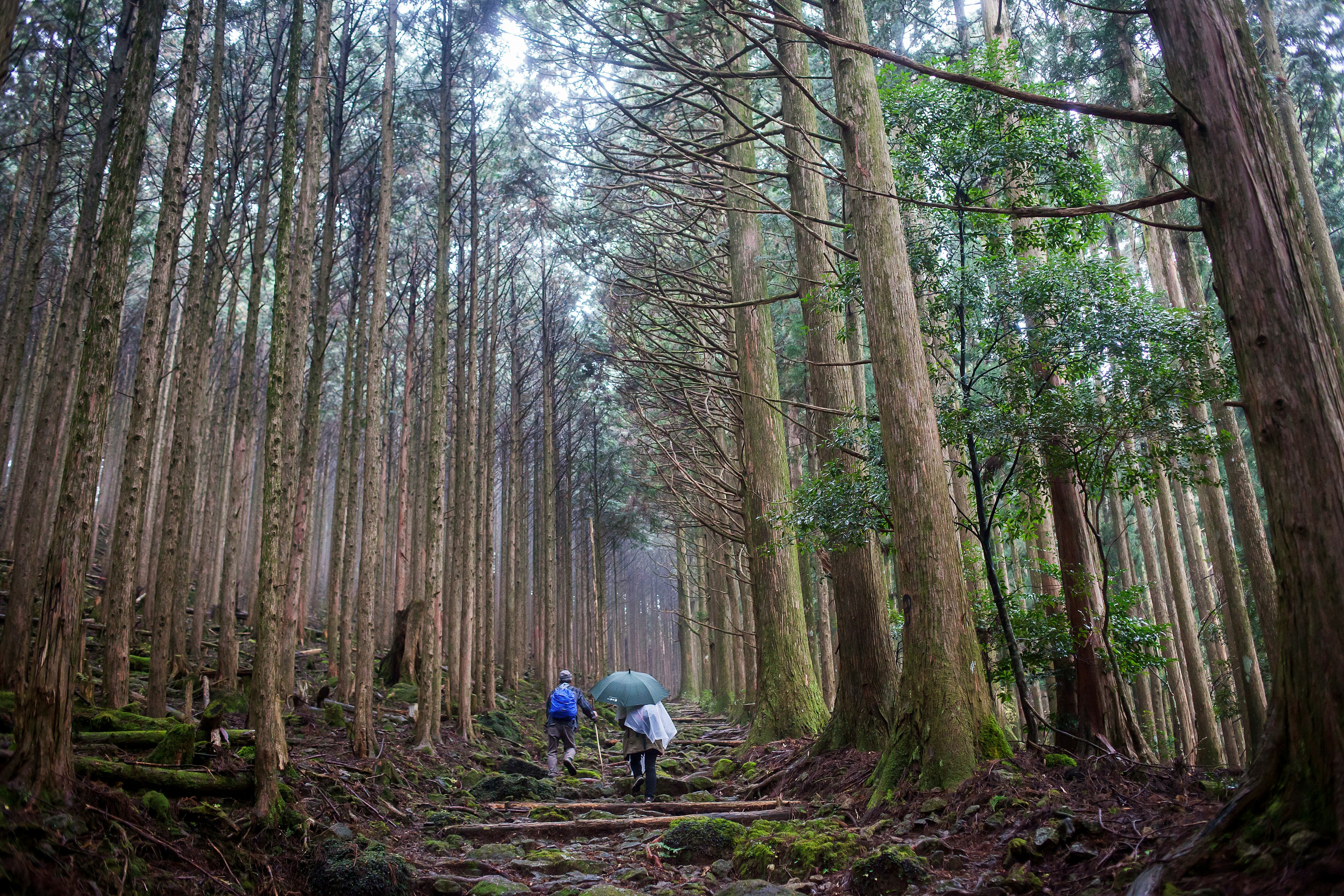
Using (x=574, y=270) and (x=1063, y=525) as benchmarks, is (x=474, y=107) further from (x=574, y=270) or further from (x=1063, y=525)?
(x=1063, y=525)

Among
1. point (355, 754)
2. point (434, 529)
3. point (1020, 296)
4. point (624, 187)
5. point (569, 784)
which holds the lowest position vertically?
point (569, 784)

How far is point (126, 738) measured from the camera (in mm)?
5312

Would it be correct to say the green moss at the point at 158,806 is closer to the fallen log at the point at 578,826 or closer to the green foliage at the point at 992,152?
the fallen log at the point at 578,826

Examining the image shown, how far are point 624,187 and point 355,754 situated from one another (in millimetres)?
6781

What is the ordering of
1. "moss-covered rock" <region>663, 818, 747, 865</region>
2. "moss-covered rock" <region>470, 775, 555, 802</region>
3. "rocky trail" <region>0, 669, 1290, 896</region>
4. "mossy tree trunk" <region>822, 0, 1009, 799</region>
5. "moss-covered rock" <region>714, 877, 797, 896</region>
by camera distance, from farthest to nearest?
"moss-covered rock" <region>470, 775, 555, 802</region>, "moss-covered rock" <region>663, 818, 747, 865</region>, "mossy tree trunk" <region>822, 0, 1009, 799</region>, "moss-covered rock" <region>714, 877, 797, 896</region>, "rocky trail" <region>0, 669, 1290, 896</region>

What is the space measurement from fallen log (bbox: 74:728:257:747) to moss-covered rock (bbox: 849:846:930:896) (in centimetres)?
389

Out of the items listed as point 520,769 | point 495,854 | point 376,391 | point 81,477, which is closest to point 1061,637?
point 495,854

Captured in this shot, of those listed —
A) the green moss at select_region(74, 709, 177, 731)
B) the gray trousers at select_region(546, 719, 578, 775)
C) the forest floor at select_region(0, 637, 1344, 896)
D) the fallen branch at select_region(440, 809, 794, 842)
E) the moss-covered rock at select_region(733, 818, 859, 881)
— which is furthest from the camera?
the gray trousers at select_region(546, 719, 578, 775)

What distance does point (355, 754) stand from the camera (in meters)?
7.98

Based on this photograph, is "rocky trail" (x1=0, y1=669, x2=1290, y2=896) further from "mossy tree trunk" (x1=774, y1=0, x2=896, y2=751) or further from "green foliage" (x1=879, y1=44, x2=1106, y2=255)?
"green foliage" (x1=879, y1=44, x2=1106, y2=255)

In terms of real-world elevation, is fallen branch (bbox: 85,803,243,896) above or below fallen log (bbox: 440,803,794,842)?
above

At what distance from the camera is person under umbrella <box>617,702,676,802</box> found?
858 cm

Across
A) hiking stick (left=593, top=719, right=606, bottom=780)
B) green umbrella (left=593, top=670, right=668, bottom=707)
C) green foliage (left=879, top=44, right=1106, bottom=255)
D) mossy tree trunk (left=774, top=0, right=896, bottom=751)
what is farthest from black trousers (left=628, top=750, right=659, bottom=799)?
green foliage (left=879, top=44, right=1106, bottom=255)

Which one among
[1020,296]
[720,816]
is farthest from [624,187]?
[720,816]
